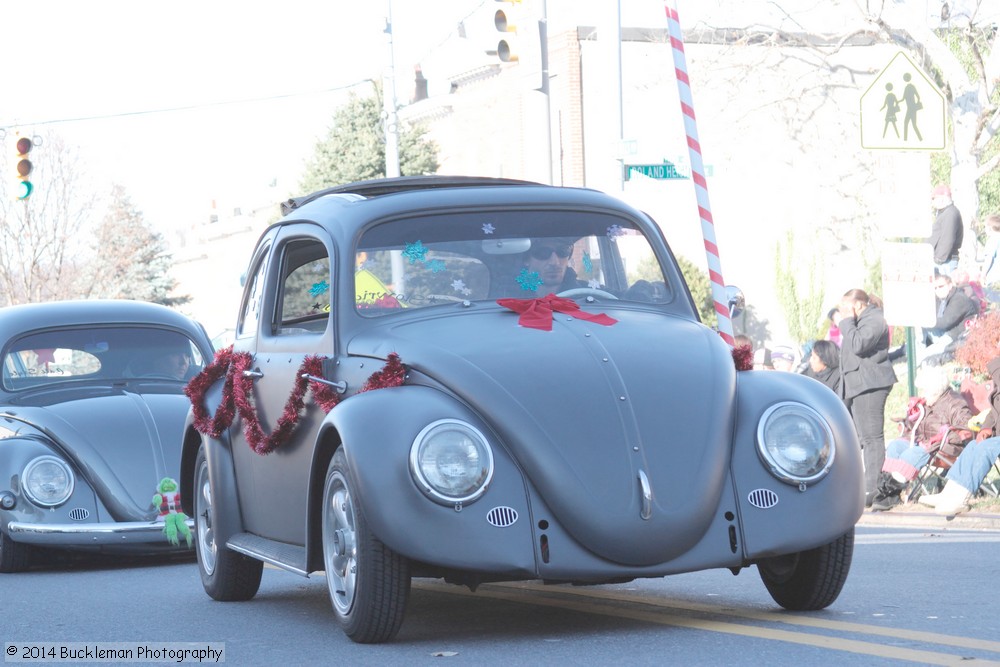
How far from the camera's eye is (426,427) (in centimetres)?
577

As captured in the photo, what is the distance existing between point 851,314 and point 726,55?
1405 centimetres

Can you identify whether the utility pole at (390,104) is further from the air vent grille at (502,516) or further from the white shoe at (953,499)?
the air vent grille at (502,516)

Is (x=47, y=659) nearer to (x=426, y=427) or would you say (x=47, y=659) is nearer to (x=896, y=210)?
(x=426, y=427)

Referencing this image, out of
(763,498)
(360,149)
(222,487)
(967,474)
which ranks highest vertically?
(360,149)

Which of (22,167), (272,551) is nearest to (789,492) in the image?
(272,551)

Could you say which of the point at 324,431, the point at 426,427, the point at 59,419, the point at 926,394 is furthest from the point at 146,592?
the point at 926,394

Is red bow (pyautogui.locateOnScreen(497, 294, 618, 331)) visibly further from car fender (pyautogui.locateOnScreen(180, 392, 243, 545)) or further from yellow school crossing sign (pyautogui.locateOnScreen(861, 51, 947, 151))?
yellow school crossing sign (pyautogui.locateOnScreen(861, 51, 947, 151))

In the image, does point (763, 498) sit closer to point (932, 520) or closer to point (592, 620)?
point (592, 620)

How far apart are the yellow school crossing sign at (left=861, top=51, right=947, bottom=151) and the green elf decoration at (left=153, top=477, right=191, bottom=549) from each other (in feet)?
22.0

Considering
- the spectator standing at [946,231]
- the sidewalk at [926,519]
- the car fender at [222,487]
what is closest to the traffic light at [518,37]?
the spectator standing at [946,231]

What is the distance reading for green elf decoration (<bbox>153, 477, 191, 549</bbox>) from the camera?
1059 centimetres

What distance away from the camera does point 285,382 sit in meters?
7.29

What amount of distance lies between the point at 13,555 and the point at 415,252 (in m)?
5.00

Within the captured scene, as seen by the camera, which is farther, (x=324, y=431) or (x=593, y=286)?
(x=593, y=286)
